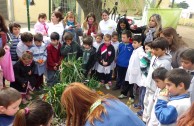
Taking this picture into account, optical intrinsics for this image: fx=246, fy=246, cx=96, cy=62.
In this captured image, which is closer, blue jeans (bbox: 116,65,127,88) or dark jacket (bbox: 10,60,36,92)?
dark jacket (bbox: 10,60,36,92)

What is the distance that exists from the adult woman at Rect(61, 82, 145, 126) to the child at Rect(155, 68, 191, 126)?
21.5 inches

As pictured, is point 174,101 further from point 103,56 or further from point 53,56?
point 53,56

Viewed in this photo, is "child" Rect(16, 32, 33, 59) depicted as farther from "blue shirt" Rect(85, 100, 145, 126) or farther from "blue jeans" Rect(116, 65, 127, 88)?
"blue shirt" Rect(85, 100, 145, 126)

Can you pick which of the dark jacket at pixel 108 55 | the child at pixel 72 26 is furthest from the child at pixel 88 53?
the child at pixel 72 26

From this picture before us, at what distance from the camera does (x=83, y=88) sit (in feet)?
5.54

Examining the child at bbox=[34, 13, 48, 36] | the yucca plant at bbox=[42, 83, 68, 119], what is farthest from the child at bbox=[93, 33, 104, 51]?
the yucca plant at bbox=[42, 83, 68, 119]

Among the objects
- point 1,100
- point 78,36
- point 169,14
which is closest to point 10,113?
point 1,100

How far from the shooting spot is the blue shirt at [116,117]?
1.57 metres

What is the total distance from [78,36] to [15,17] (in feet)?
30.3

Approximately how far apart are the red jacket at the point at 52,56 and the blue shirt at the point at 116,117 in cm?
300

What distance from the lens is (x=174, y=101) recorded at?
2176 millimetres

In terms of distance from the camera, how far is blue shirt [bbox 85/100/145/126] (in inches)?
62.0

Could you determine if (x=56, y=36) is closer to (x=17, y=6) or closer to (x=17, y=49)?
(x=17, y=49)

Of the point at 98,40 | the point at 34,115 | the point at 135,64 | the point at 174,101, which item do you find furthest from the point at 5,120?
the point at 98,40
